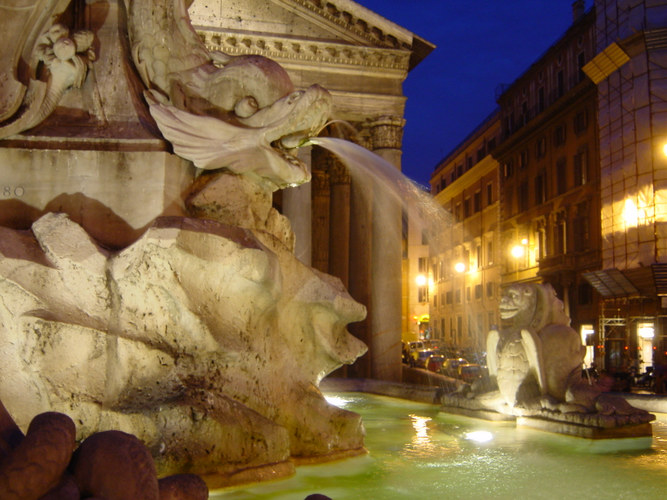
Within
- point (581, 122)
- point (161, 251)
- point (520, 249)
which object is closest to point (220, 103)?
point (161, 251)

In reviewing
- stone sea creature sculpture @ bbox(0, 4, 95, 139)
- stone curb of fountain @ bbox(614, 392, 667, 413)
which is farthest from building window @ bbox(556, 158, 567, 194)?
stone sea creature sculpture @ bbox(0, 4, 95, 139)

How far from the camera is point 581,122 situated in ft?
99.6

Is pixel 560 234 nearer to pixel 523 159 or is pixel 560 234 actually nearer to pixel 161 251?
pixel 523 159

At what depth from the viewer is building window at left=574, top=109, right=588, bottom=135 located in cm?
2997

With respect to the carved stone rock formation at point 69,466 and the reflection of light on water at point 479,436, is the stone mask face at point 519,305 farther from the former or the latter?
the carved stone rock formation at point 69,466

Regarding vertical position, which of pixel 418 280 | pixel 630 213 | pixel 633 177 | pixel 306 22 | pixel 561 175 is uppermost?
pixel 306 22

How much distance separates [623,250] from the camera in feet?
75.2

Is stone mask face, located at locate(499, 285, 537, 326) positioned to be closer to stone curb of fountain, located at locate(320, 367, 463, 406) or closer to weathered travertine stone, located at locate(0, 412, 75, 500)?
stone curb of fountain, located at locate(320, 367, 463, 406)

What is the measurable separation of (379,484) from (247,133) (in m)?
2.14

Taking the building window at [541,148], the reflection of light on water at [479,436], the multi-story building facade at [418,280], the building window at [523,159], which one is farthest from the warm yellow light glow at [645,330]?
the multi-story building facade at [418,280]

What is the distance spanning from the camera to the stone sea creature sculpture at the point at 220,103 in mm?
4547

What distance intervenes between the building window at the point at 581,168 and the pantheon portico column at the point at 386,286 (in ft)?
46.6

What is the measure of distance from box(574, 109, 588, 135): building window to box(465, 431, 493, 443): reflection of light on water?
2615cm

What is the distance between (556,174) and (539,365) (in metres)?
28.2
